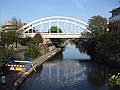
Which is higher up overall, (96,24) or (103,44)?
(96,24)

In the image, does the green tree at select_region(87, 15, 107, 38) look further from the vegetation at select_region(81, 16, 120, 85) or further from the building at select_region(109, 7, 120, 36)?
the building at select_region(109, 7, 120, 36)

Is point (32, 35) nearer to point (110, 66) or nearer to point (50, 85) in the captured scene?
point (110, 66)

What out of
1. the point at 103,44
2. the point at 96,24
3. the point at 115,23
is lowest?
the point at 103,44

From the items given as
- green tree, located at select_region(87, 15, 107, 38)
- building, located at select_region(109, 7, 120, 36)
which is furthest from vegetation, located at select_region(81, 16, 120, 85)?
building, located at select_region(109, 7, 120, 36)

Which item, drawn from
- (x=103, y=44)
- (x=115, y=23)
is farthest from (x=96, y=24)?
(x=103, y=44)

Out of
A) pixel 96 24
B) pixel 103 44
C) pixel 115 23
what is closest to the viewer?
pixel 103 44

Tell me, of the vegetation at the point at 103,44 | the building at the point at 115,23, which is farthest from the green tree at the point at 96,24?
the building at the point at 115,23

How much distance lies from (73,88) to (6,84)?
6.60 metres

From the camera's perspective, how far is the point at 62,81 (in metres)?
27.9

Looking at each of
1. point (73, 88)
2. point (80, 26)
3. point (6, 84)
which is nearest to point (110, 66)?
point (73, 88)

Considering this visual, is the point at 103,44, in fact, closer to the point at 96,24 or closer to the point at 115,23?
the point at 115,23

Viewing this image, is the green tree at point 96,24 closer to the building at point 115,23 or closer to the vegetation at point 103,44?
the vegetation at point 103,44

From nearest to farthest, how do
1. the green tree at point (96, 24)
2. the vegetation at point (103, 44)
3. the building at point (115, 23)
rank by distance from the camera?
the vegetation at point (103, 44) → the building at point (115, 23) → the green tree at point (96, 24)

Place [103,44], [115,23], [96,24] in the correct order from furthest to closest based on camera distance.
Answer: [96,24]
[115,23]
[103,44]
